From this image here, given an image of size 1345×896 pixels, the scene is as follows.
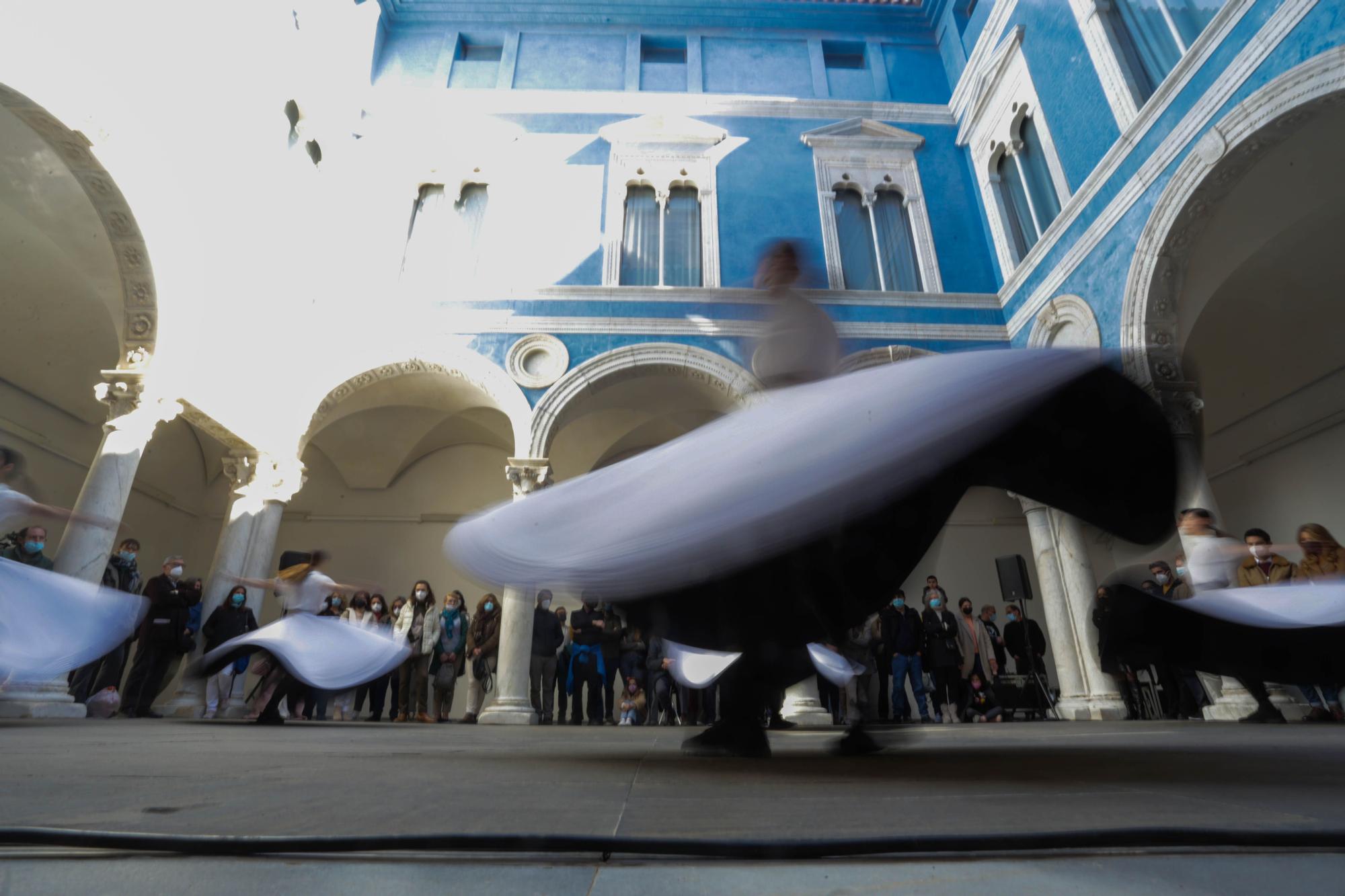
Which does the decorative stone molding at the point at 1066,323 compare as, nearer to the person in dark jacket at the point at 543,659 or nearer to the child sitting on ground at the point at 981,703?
the child sitting on ground at the point at 981,703

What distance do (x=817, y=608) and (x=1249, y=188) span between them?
7.76 metres

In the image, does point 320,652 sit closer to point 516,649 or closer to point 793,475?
point 516,649

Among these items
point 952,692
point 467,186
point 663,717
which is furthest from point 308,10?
point 952,692

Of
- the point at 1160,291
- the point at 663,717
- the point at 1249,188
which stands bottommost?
the point at 663,717

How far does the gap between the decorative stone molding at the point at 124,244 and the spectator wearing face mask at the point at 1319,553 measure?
34.9 feet

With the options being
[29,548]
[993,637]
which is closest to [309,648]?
[29,548]

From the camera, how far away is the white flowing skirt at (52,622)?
3.69 meters

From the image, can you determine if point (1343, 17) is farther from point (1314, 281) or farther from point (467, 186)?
point (467, 186)

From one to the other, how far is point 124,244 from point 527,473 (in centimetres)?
504

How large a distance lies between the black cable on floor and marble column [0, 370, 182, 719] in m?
6.46

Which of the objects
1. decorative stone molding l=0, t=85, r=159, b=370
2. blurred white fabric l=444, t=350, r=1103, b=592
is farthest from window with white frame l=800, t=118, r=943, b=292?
blurred white fabric l=444, t=350, r=1103, b=592

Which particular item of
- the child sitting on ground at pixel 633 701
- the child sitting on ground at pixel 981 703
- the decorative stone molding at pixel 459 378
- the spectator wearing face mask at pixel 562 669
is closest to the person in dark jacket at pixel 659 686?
the child sitting on ground at pixel 633 701

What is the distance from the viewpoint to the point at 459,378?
1010 centimetres

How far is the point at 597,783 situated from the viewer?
1.61m
